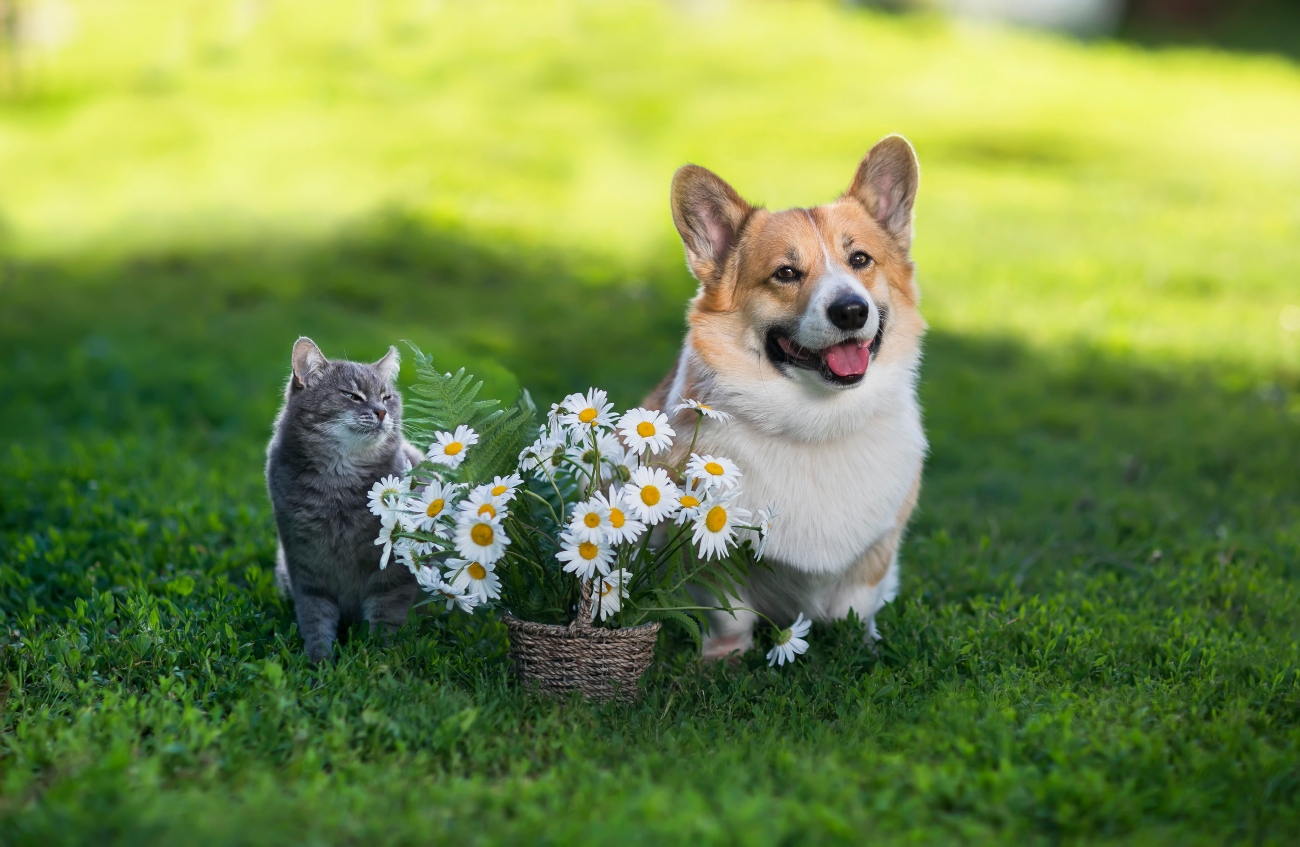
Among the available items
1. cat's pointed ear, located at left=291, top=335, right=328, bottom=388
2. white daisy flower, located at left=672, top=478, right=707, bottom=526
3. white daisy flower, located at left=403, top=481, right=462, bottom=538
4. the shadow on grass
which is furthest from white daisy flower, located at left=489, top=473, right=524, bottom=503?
the shadow on grass

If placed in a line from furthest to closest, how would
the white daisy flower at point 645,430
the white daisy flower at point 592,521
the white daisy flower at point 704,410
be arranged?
the white daisy flower at point 704,410, the white daisy flower at point 645,430, the white daisy flower at point 592,521

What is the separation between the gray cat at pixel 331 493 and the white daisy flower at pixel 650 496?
36.4 inches

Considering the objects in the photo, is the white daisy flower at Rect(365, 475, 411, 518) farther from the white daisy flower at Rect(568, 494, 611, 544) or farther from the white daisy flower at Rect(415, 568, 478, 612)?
the white daisy flower at Rect(568, 494, 611, 544)

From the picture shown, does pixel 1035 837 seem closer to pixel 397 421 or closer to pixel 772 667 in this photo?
pixel 772 667

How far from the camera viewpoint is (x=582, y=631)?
3264mm

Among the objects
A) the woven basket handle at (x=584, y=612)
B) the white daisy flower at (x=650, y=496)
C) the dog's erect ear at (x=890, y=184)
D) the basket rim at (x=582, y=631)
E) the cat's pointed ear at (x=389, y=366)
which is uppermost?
the dog's erect ear at (x=890, y=184)

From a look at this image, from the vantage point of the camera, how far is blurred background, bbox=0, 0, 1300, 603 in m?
5.94

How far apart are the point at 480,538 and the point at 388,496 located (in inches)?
13.9

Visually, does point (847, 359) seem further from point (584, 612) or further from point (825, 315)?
point (584, 612)

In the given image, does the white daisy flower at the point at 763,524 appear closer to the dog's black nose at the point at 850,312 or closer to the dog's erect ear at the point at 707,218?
the dog's black nose at the point at 850,312

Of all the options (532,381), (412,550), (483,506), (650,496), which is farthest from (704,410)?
(532,381)

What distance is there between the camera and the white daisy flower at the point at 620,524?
3125mm

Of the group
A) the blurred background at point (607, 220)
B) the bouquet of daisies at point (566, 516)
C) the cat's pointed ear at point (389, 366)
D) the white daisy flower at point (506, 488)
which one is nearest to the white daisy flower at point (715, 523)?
the bouquet of daisies at point (566, 516)

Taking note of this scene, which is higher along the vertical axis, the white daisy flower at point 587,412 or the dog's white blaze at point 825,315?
the dog's white blaze at point 825,315
